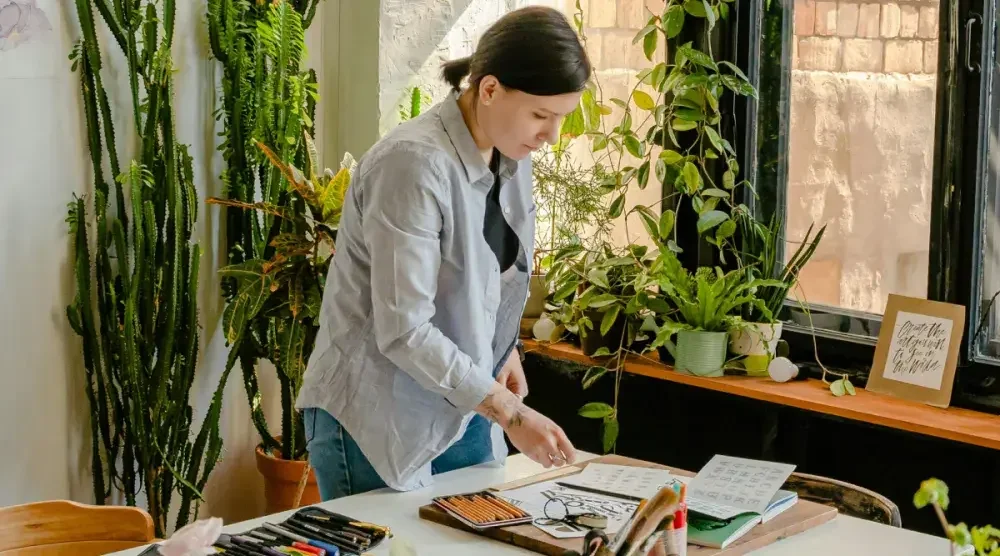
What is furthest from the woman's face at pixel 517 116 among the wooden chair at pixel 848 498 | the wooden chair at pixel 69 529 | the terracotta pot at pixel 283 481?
the terracotta pot at pixel 283 481

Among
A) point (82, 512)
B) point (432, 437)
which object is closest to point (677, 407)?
point (432, 437)

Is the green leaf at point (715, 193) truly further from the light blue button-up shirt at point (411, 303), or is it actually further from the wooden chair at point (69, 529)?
the wooden chair at point (69, 529)

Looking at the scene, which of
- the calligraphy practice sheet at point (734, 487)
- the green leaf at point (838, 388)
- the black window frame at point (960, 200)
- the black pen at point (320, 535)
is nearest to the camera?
the black pen at point (320, 535)

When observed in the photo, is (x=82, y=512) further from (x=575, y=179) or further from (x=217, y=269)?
(x=575, y=179)

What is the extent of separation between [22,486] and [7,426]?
0.55 ft

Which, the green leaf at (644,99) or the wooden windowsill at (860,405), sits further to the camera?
the green leaf at (644,99)

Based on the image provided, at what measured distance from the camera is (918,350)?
2.65m

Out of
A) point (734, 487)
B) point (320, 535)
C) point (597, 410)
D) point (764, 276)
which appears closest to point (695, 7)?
point (764, 276)

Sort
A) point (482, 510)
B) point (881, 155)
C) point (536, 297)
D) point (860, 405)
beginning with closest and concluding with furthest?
point (482, 510) < point (860, 405) < point (881, 155) < point (536, 297)

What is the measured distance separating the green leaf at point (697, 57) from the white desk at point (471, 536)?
142 cm

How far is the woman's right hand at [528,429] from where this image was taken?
184 cm

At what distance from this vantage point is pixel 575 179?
329 cm

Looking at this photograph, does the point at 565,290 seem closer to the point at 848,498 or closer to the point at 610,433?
the point at 610,433

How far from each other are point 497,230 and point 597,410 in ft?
3.24
